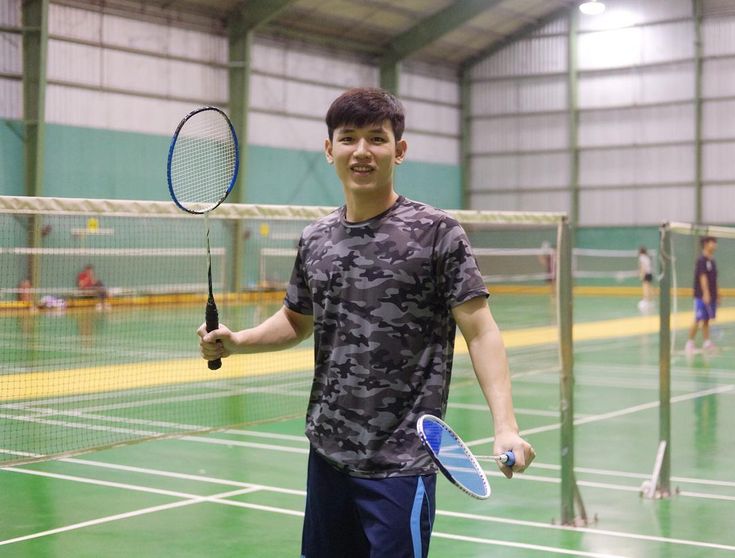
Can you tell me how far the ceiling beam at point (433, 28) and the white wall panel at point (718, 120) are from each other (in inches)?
275

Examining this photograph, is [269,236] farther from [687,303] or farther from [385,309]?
[385,309]

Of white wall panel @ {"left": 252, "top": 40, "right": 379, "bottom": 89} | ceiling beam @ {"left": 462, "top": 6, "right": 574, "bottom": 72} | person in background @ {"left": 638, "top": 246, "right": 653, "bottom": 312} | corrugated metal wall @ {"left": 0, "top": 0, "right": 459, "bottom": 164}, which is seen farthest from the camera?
ceiling beam @ {"left": 462, "top": 6, "right": 574, "bottom": 72}

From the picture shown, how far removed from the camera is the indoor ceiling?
96.4 ft

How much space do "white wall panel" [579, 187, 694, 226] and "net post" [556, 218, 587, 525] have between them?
27.9 meters

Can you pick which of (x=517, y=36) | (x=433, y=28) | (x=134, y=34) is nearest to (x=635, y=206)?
(x=517, y=36)

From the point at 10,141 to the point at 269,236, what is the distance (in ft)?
22.6

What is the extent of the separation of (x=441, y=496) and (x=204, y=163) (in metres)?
3.49

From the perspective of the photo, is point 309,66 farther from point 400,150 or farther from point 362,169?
point 362,169

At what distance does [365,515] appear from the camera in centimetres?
326

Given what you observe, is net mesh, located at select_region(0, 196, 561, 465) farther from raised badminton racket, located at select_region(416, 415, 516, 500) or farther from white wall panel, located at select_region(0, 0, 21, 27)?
white wall panel, located at select_region(0, 0, 21, 27)

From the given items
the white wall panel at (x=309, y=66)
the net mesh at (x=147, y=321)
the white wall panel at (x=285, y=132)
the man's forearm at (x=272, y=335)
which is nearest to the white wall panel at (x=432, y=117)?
the white wall panel at (x=309, y=66)

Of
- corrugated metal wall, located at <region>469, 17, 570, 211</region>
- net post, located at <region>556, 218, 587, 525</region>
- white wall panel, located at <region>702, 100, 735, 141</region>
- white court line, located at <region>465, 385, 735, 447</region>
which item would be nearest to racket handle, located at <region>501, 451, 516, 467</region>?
net post, located at <region>556, 218, 587, 525</region>

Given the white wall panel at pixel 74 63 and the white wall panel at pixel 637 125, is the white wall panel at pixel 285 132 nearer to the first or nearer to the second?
the white wall panel at pixel 74 63

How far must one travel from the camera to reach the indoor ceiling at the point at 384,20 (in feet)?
96.4
